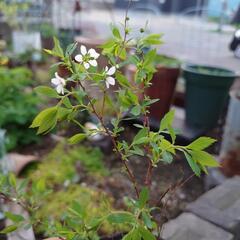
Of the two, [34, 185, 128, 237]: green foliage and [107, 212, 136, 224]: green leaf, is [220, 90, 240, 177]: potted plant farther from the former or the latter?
[107, 212, 136, 224]: green leaf

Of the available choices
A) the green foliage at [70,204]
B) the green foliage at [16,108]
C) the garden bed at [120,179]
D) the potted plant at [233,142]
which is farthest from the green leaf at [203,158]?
the green foliage at [16,108]

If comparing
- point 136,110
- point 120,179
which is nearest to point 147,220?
point 136,110

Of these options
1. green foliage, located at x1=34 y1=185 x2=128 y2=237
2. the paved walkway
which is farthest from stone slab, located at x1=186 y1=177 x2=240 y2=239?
green foliage, located at x1=34 y1=185 x2=128 y2=237

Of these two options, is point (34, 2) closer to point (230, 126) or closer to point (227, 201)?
point (230, 126)

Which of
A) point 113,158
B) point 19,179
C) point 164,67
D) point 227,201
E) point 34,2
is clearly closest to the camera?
point 227,201

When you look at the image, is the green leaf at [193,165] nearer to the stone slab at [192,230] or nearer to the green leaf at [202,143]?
the green leaf at [202,143]

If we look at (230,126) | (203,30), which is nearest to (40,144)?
(230,126)

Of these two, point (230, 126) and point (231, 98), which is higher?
point (231, 98)
